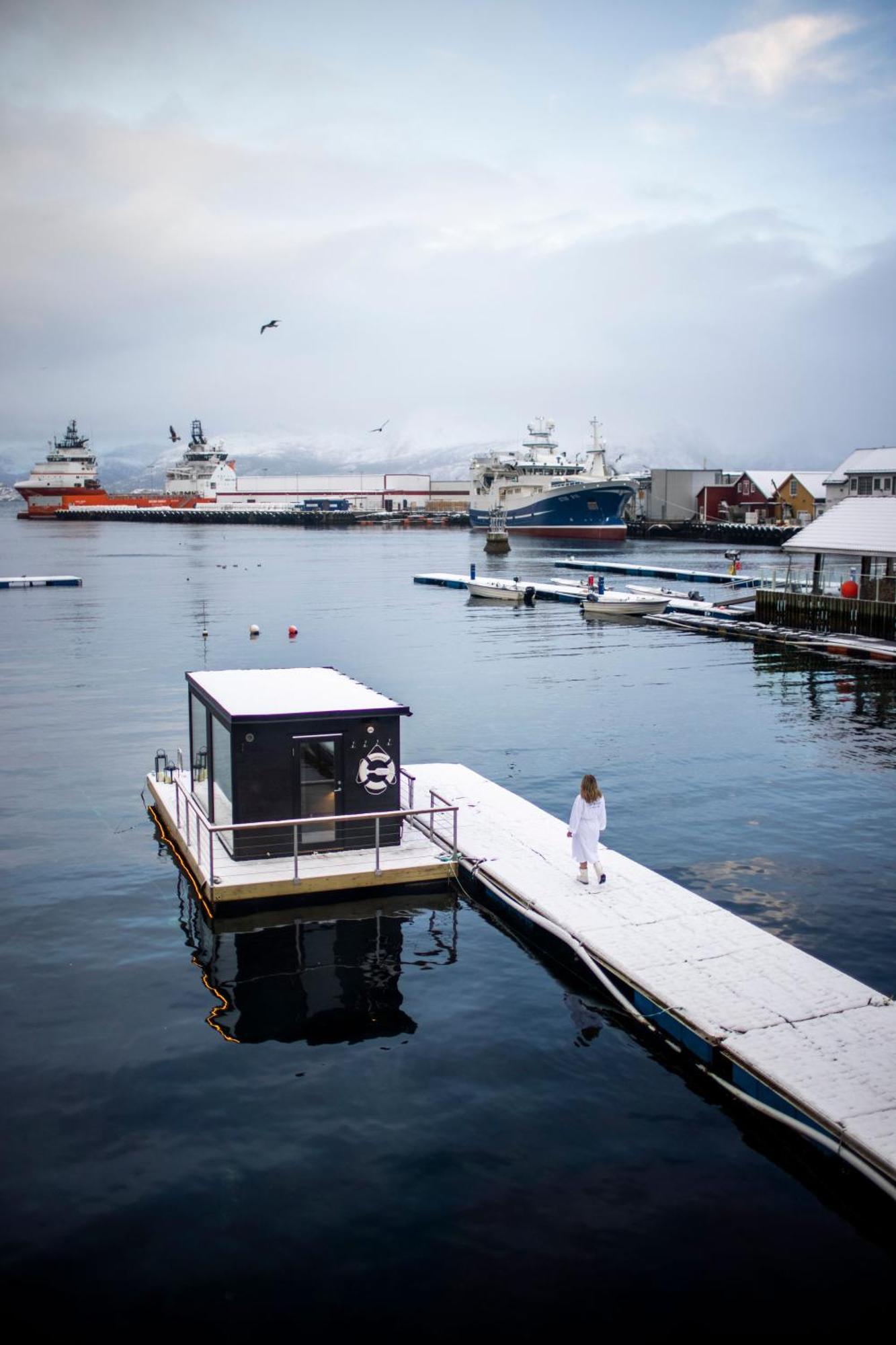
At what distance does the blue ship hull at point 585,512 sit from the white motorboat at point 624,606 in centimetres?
7855

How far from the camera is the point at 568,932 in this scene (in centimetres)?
1527

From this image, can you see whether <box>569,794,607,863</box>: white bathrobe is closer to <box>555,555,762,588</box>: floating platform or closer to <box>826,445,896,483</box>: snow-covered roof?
<box>555,555,762,588</box>: floating platform

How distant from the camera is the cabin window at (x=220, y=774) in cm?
1838

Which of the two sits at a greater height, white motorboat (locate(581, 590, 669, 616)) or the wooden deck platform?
white motorboat (locate(581, 590, 669, 616))

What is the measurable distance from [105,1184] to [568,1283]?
15.0 feet

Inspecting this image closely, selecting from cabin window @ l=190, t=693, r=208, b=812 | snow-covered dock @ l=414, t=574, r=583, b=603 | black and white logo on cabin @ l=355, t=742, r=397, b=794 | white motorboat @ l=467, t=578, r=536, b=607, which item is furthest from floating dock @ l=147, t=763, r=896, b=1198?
snow-covered dock @ l=414, t=574, r=583, b=603

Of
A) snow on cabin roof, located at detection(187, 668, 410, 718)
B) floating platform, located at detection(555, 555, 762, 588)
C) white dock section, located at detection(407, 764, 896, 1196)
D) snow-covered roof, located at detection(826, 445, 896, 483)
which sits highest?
snow-covered roof, located at detection(826, 445, 896, 483)

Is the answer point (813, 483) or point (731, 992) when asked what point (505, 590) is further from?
point (813, 483)

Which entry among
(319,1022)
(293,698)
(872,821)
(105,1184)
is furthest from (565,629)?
(105,1184)

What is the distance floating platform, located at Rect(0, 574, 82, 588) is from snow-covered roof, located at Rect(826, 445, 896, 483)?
58.6m

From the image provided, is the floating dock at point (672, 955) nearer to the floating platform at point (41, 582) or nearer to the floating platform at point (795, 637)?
the floating platform at point (795, 637)

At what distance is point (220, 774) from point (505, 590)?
53090 millimetres

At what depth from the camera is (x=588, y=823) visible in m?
16.7

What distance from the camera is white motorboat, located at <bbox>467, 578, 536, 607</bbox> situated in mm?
69750
